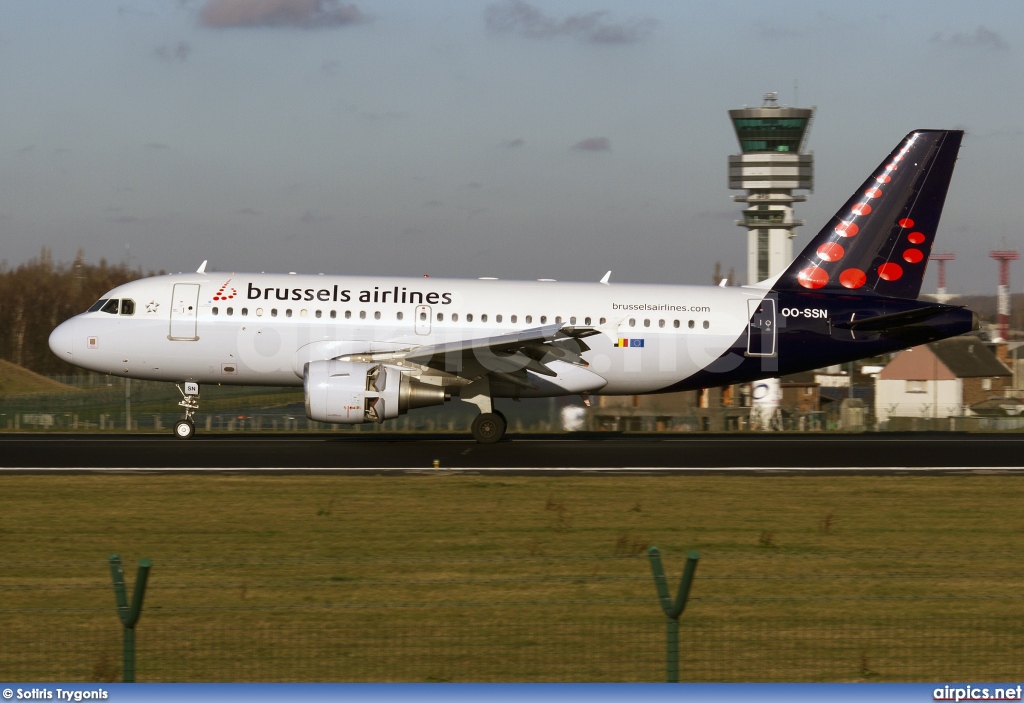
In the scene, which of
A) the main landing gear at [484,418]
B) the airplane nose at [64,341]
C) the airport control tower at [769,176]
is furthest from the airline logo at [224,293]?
the airport control tower at [769,176]

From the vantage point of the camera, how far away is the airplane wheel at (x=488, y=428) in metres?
28.6

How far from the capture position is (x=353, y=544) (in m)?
15.1

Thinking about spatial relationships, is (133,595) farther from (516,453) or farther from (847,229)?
(847,229)

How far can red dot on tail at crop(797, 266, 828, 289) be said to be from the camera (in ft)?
100

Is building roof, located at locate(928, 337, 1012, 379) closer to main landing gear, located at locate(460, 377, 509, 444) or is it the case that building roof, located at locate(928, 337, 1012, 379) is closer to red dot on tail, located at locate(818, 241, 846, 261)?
red dot on tail, located at locate(818, 241, 846, 261)

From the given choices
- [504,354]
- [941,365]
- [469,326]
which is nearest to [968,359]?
[941,365]

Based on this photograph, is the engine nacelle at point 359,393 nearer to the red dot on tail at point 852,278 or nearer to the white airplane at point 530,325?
the white airplane at point 530,325

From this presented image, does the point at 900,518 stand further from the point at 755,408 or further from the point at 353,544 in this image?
the point at 755,408

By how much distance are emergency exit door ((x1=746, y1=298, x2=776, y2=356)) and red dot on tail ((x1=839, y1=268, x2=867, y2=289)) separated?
7.78ft

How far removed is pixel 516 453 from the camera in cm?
2642

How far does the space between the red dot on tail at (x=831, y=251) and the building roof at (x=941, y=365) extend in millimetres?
48359

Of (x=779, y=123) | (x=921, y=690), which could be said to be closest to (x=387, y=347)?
(x=921, y=690)

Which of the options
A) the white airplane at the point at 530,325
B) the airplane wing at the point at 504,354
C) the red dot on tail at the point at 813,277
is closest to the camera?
the airplane wing at the point at 504,354

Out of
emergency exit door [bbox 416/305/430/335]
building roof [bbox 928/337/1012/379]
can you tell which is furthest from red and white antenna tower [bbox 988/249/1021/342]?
emergency exit door [bbox 416/305/430/335]
